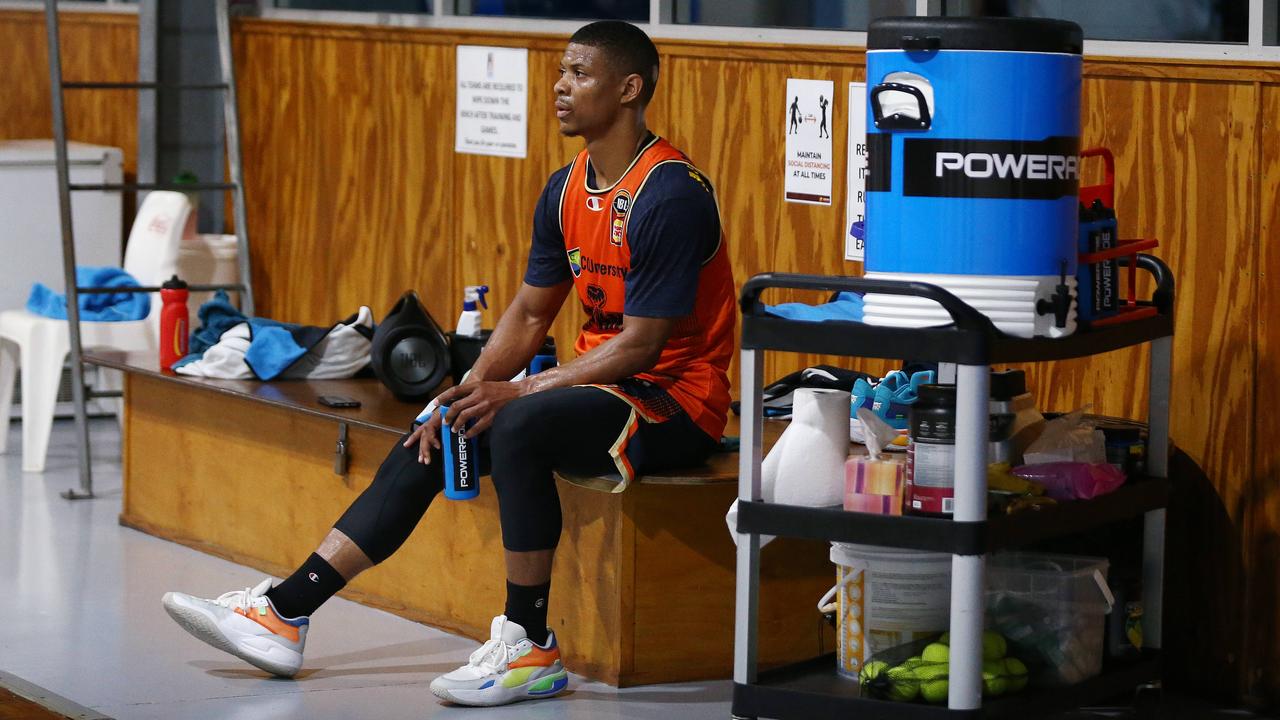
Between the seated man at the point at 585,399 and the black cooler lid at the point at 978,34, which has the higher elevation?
the black cooler lid at the point at 978,34

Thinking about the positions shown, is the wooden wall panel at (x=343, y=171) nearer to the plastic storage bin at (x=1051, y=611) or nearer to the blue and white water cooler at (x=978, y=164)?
the plastic storage bin at (x=1051, y=611)

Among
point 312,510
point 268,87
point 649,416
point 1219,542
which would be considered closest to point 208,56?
point 268,87

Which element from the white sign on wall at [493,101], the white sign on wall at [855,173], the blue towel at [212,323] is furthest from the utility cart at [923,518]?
the white sign on wall at [493,101]

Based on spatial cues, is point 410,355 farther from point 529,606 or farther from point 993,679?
point 993,679

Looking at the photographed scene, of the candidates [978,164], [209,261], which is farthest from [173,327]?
[978,164]

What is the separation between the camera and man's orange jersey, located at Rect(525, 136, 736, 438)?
4254 mm

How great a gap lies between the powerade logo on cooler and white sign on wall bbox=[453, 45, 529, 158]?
3122 mm

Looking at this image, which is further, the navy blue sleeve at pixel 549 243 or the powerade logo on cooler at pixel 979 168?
the navy blue sleeve at pixel 549 243

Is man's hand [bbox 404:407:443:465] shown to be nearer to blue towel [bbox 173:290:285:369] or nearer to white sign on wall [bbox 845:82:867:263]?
white sign on wall [bbox 845:82:867:263]

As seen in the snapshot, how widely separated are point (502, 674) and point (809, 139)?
1.77 m

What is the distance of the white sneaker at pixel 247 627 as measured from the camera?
14.2 feet

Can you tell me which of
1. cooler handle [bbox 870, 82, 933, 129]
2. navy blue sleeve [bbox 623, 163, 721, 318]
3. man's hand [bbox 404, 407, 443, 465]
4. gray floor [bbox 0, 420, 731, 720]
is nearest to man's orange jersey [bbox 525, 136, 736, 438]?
navy blue sleeve [bbox 623, 163, 721, 318]

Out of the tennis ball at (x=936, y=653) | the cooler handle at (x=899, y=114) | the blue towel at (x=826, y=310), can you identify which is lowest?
the tennis ball at (x=936, y=653)

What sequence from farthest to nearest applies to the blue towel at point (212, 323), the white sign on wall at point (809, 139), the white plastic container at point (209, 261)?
1. the white plastic container at point (209, 261)
2. the blue towel at point (212, 323)
3. the white sign on wall at point (809, 139)
